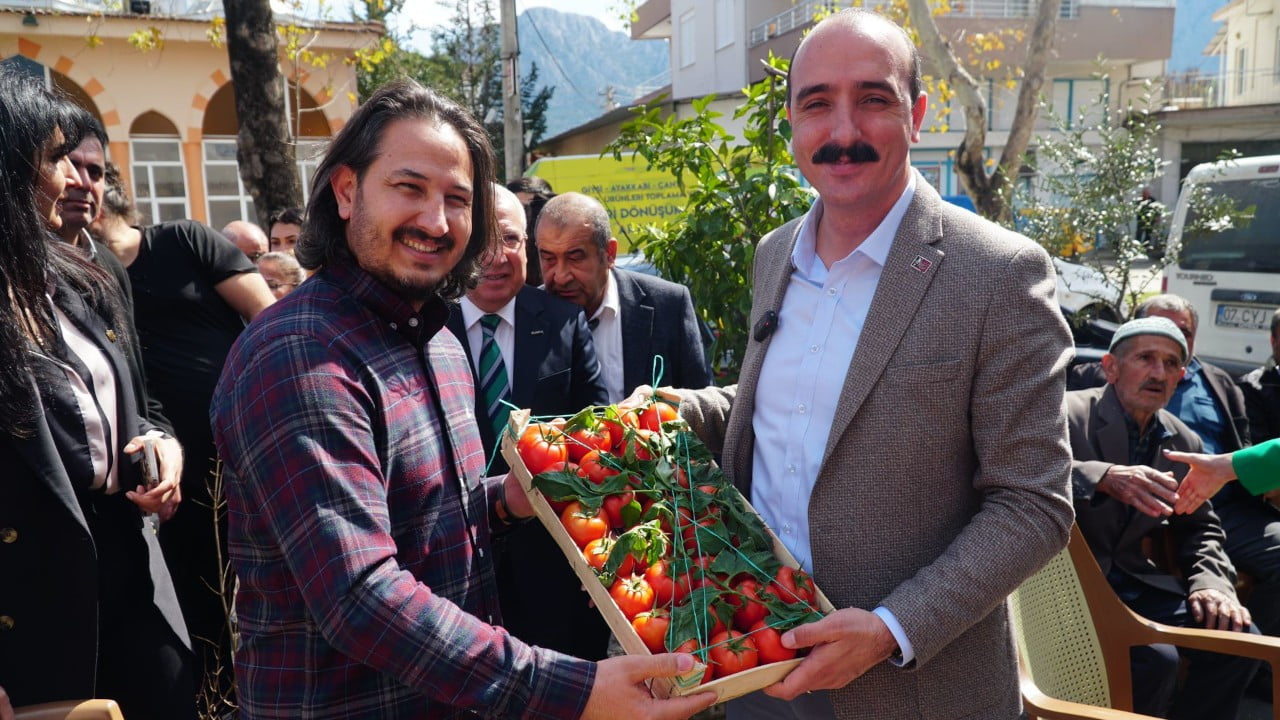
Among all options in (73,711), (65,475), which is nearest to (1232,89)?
(65,475)

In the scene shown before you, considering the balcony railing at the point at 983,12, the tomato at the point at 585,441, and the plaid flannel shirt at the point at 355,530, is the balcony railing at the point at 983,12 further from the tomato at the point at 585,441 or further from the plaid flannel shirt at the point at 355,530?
the plaid flannel shirt at the point at 355,530

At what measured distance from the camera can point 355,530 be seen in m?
1.55

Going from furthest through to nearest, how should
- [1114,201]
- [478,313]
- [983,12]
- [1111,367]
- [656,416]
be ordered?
[983,12] → [1114,201] → [1111,367] → [478,313] → [656,416]

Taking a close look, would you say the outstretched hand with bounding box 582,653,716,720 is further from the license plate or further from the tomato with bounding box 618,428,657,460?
the license plate

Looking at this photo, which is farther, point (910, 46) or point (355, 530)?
point (910, 46)

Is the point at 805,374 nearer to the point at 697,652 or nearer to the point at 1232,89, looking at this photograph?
the point at 697,652

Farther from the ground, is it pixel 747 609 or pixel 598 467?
pixel 598 467

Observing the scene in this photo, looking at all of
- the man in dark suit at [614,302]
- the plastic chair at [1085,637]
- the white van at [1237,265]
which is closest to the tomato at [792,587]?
the plastic chair at [1085,637]

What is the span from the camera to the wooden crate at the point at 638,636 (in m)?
1.62

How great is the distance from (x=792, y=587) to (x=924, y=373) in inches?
19.7

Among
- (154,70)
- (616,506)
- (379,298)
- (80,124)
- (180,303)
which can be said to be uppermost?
(154,70)

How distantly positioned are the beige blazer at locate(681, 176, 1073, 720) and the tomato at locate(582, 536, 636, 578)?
1.32 feet

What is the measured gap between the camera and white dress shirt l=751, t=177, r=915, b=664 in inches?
78.4

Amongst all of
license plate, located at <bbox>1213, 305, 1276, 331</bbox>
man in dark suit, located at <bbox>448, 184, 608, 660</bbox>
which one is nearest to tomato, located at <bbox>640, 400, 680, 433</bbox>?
man in dark suit, located at <bbox>448, 184, 608, 660</bbox>
